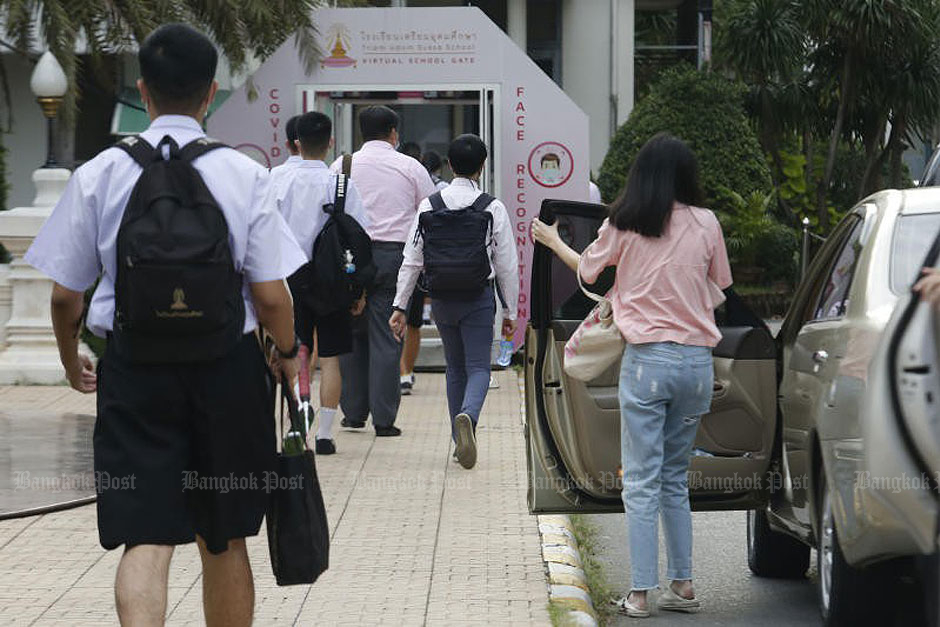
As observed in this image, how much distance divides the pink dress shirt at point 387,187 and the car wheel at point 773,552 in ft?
13.5

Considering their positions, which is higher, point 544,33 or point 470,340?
point 544,33

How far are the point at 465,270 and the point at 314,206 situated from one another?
923 millimetres

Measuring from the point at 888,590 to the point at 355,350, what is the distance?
5423 millimetres

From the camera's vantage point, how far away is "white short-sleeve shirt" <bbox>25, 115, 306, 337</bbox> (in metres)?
4.32

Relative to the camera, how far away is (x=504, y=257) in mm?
8898

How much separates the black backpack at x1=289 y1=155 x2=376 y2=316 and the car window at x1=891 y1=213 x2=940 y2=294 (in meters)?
4.01

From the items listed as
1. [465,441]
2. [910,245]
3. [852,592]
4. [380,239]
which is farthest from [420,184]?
[852,592]

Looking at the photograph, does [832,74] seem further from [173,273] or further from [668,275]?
[173,273]

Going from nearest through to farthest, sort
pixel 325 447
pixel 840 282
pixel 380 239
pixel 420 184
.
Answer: pixel 840 282 → pixel 325 447 → pixel 380 239 → pixel 420 184

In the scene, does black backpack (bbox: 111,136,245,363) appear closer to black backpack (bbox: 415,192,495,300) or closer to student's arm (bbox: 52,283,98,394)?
student's arm (bbox: 52,283,98,394)

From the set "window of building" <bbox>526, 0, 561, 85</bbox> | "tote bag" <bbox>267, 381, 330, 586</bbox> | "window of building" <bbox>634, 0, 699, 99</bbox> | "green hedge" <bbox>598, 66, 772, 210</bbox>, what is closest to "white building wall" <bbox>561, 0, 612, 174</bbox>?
"window of building" <bbox>526, 0, 561, 85</bbox>

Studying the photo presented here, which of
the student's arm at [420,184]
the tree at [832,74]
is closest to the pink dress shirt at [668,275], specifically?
the student's arm at [420,184]

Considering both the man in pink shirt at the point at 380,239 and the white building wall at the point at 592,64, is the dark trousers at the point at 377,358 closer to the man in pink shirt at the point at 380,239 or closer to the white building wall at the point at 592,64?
the man in pink shirt at the point at 380,239

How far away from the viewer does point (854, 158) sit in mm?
26922
